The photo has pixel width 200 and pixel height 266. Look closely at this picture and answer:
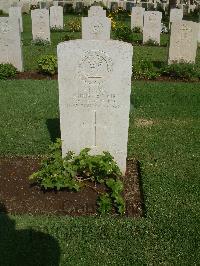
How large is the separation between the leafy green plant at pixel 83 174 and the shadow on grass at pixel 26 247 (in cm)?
77

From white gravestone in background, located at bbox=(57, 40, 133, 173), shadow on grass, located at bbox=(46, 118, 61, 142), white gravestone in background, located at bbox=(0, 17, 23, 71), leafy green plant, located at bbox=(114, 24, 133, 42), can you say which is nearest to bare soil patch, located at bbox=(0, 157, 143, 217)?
white gravestone in background, located at bbox=(57, 40, 133, 173)

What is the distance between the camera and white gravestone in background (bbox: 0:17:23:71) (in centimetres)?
1123

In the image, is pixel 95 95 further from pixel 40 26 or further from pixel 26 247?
pixel 40 26

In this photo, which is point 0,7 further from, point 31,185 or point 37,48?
point 31,185

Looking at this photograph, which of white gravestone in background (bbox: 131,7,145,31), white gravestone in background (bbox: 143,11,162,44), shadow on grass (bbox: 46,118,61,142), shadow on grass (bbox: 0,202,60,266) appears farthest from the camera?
white gravestone in background (bbox: 131,7,145,31)

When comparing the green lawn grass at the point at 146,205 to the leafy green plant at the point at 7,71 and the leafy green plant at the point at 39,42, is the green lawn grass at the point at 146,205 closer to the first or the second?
the leafy green plant at the point at 7,71

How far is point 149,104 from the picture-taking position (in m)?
9.02

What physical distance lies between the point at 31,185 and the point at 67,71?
1675mm

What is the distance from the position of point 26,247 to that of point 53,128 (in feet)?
11.7

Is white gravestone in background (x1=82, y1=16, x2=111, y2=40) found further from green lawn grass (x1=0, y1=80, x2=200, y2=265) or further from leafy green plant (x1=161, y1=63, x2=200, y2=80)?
green lawn grass (x1=0, y1=80, x2=200, y2=265)

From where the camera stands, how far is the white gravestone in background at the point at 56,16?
2016 centimetres

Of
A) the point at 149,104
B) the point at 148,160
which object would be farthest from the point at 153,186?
the point at 149,104

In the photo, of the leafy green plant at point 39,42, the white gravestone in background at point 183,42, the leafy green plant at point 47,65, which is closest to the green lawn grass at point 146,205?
the leafy green plant at point 47,65

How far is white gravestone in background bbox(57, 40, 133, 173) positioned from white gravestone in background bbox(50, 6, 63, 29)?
16022 mm
